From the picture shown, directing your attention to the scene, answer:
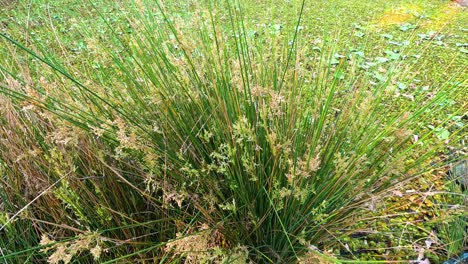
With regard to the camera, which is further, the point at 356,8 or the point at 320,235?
the point at 356,8

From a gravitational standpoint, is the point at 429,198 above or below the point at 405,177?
below

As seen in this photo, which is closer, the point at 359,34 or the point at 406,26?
the point at 359,34

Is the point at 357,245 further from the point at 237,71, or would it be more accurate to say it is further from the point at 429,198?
the point at 237,71

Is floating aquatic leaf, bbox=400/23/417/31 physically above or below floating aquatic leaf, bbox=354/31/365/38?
below

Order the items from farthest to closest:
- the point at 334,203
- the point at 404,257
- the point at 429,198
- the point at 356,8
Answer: the point at 356,8
the point at 429,198
the point at 404,257
the point at 334,203

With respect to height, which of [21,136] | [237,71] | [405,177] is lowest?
[405,177]

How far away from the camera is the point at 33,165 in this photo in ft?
4.00

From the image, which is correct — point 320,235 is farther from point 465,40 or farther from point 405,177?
point 465,40

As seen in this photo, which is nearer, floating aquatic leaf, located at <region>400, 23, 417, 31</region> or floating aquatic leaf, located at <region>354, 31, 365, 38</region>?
floating aquatic leaf, located at <region>354, 31, 365, 38</region>

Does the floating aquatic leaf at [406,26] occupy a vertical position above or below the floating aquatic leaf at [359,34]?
below

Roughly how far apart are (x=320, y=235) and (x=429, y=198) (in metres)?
0.76

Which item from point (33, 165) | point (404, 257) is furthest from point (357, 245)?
point (33, 165)

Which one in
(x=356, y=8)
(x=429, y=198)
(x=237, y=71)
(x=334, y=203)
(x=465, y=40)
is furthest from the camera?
(x=356, y=8)

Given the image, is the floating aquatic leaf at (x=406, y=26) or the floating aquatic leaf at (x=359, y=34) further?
the floating aquatic leaf at (x=406, y=26)
